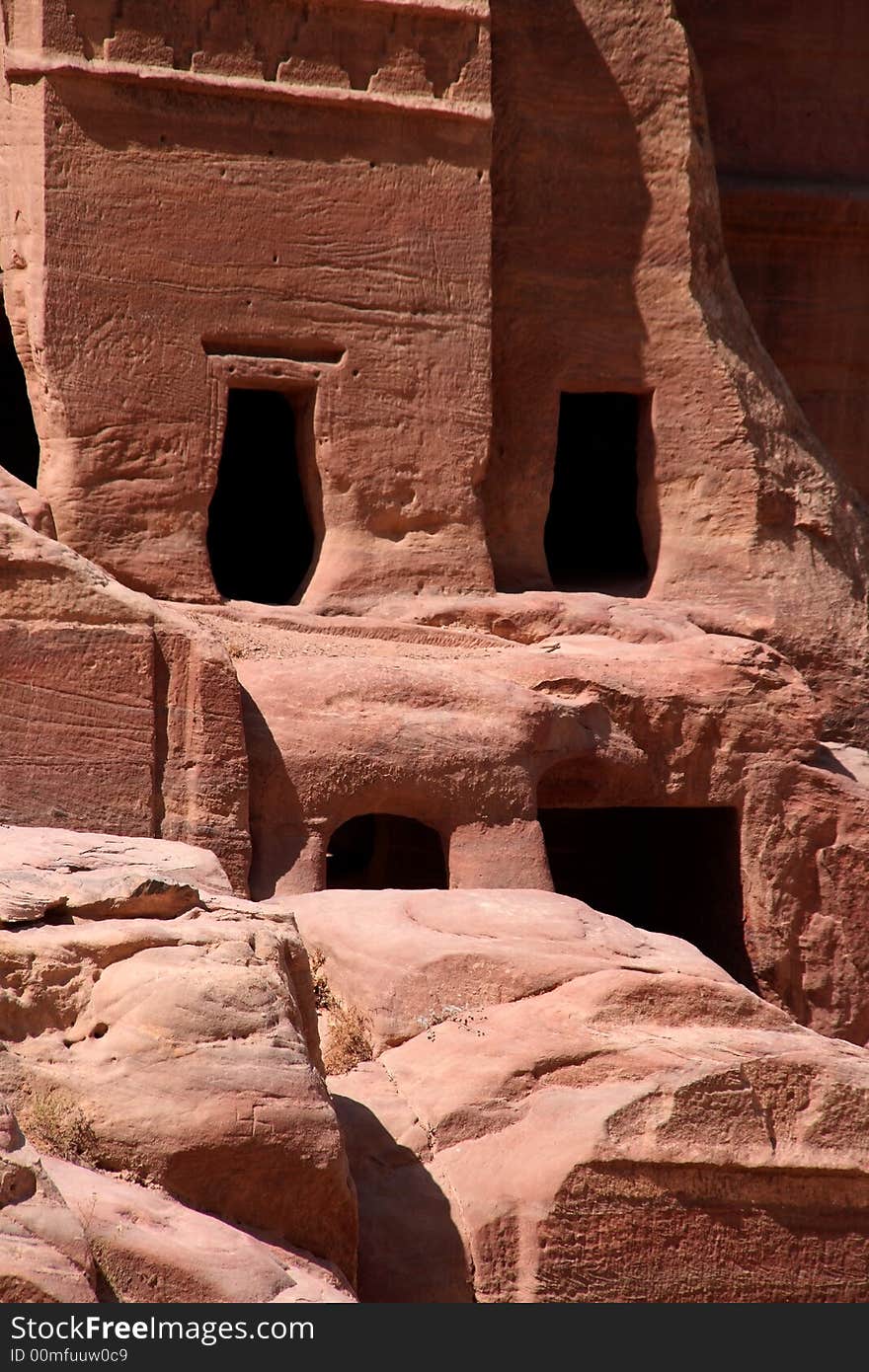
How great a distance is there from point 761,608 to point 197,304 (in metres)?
A: 4.11

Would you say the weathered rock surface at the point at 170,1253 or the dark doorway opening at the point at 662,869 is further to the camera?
the dark doorway opening at the point at 662,869

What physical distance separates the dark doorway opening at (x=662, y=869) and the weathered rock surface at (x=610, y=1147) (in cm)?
457

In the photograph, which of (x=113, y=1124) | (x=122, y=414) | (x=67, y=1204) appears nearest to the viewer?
(x=67, y=1204)

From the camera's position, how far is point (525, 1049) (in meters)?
8.07

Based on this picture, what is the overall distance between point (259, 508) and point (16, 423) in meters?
1.94

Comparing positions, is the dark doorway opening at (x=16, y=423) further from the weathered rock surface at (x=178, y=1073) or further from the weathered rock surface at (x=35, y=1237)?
the weathered rock surface at (x=35, y=1237)

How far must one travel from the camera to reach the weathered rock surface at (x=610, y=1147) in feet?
24.3

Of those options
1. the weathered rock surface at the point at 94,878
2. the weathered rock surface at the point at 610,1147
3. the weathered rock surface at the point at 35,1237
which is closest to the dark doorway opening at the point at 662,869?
the weathered rock surface at the point at 610,1147

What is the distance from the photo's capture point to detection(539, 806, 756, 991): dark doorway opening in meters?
13.1

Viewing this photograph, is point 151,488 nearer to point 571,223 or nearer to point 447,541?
point 447,541

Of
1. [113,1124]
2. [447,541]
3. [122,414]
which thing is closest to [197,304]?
[122,414]

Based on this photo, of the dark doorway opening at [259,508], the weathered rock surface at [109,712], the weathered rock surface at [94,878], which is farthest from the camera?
the dark doorway opening at [259,508]

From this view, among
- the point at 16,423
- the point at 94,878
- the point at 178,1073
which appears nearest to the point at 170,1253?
the point at 178,1073

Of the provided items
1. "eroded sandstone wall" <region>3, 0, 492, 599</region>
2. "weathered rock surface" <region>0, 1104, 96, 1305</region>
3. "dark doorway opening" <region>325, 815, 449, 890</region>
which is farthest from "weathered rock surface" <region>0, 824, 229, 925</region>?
"dark doorway opening" <region>325, 815, 449, 890</region>
